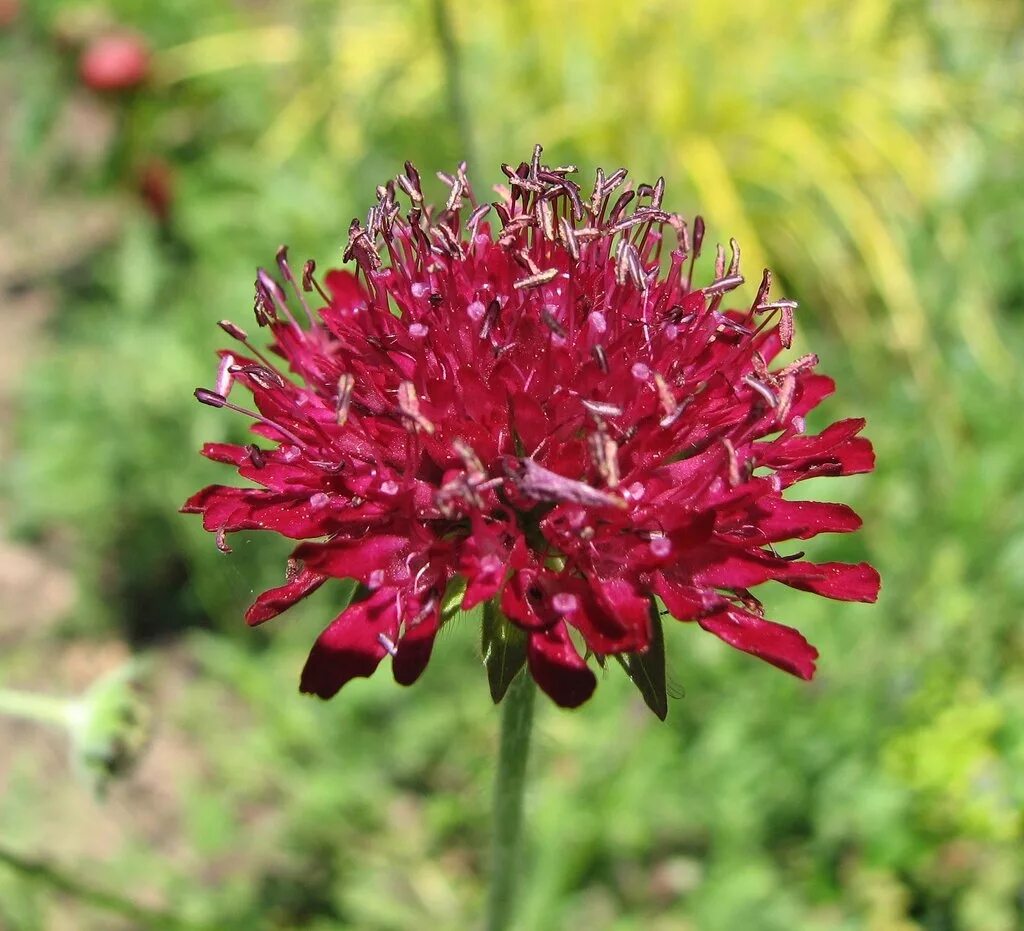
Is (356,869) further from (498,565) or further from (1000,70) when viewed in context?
(1000,70)

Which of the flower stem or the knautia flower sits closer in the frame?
the knautia flower

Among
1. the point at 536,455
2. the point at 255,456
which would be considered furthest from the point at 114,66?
the point at 536,455

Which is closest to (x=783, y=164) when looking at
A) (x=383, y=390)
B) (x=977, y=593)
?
(x=977, y=593)

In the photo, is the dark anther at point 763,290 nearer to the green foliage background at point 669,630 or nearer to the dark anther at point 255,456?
the green foliage background at point 669,630

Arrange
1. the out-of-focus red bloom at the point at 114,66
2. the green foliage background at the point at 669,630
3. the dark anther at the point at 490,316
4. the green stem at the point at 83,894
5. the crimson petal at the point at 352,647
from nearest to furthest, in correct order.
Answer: the crimson petal at the point at 352,647
the dark anther at the point at 490,316
the green stem at the point at 83,894
the green foliage background at the point at 669,630
the out-of-focus red bloom at the point at 114,66

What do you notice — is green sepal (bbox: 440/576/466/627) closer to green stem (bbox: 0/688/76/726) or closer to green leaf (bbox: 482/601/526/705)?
green leaf (bbox: 482/601/526/705)

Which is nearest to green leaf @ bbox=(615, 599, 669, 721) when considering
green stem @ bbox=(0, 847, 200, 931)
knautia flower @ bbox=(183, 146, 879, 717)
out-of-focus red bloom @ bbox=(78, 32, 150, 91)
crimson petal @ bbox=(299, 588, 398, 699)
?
knautia flower @ bbox=(183, 146, 879, 717)

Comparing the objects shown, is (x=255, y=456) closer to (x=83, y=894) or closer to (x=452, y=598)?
(x=452, y=598)

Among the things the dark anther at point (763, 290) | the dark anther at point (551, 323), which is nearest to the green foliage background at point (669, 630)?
the dark anther at point (551, 323)
